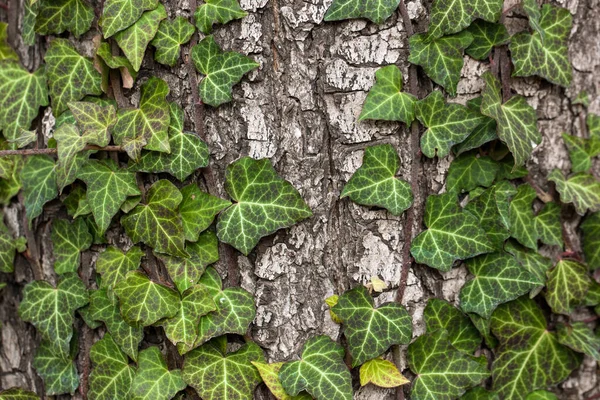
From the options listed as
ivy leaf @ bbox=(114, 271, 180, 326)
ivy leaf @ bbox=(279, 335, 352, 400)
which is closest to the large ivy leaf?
ivy leaf @ bbox=(114, 271, 180, 326)

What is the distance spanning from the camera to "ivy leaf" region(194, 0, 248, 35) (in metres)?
1.21

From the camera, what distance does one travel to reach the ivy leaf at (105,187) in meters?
1.27

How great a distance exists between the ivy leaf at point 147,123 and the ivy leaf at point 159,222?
8cm

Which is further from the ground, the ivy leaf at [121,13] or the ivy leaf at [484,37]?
the ivy leaf at [121,13]

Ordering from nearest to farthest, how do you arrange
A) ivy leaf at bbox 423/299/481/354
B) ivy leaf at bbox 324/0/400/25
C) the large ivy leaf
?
1. ivy leaf at bbox 324/0/400/25
2. ivy leaf at bbox 423/299/481/354
3. the large ivy leaf

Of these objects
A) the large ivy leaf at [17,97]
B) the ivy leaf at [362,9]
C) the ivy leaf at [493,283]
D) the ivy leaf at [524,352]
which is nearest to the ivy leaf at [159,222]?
the large ivy leaf at [17,97]

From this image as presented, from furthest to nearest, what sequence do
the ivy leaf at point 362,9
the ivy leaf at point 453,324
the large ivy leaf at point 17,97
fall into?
the large ivy leaf at point 17,97, the ivy leaf at point 453,324, the ivy leaf at point 362,9

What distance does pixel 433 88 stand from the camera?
4.15 ft

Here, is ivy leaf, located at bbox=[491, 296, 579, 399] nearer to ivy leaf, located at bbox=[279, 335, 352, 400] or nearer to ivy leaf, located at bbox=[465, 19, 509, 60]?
ivy leaf, located at bbox=[279, 335, 352, 400]

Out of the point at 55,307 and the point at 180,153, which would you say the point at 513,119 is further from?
the point at 55,307

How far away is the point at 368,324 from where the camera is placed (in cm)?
125

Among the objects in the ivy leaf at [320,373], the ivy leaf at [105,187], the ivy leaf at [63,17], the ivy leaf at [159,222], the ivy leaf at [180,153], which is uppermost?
the ivy leaf at [63,17]

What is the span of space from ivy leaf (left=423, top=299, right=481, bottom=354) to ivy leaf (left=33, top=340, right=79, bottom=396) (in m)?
0.84

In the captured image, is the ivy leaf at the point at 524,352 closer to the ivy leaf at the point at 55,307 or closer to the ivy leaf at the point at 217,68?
the ivy leaf at the point at 217,68
